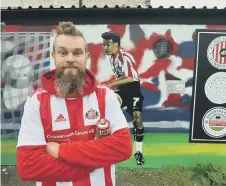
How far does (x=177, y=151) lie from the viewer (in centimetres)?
537

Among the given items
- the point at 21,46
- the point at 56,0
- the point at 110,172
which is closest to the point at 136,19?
the point at 21,46

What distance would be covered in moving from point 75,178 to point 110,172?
23 centimetres

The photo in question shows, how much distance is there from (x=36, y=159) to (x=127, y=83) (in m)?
3.68

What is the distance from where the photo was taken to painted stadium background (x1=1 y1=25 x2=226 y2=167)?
5184mm

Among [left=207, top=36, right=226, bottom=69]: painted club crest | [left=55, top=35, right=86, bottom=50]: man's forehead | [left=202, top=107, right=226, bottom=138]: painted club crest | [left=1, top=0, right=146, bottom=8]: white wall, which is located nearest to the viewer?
[left=55, top=35, right=86, bottom=50]: man's forehead

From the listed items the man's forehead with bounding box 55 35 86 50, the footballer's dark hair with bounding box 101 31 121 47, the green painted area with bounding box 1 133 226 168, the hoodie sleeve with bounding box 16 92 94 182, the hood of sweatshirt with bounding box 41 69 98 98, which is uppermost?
the footballer's dark hair with bounding box 101 31 121 47

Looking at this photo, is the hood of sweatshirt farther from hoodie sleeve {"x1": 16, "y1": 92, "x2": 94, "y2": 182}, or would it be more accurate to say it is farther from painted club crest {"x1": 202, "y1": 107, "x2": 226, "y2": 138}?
painted club crest {"x1": 202, "y1": 107, "x2": 226, "y2": 138}

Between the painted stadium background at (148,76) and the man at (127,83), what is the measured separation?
8 cm

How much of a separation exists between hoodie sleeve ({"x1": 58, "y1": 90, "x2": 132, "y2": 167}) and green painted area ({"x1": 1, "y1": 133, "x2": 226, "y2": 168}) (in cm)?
365

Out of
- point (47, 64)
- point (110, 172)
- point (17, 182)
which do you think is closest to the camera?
point (110, 172)

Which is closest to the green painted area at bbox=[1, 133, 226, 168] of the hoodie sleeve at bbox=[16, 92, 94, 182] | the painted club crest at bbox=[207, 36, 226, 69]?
the painted club crest at bbox=[207, 36, 226, 69]

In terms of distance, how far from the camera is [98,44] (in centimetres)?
520

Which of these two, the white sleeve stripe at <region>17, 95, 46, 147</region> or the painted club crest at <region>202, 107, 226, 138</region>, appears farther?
the painted club crest at <region>202, 107, 226, 138</region>

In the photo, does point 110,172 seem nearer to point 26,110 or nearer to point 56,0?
point 26,110
